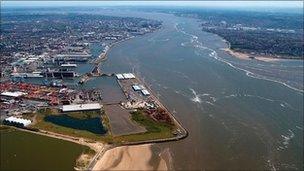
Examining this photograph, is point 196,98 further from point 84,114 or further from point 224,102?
point 84,114

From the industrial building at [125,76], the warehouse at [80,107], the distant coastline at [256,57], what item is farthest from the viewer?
the distant coastline at [256,57]

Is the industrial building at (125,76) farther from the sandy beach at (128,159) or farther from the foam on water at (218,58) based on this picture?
the sandy beach at (128,159)

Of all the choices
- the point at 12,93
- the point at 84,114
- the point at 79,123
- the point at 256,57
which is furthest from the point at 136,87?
the point at 256,57

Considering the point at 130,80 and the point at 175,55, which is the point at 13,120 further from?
the point at 175,55

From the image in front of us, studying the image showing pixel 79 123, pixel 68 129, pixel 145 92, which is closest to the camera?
pixel 68 129

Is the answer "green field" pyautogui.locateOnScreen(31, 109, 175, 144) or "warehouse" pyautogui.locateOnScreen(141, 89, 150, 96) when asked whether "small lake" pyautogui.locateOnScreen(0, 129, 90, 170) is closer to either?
"green field" pyautogui.locateOnScreen(31, 109, 175, 144)

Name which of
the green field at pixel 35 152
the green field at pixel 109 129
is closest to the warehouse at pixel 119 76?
the green field at pixel 109 129

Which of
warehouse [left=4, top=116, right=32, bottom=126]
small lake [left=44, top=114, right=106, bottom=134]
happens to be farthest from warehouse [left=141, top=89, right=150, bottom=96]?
warehouse [left=4, top=116, right=32, bottom=126]
